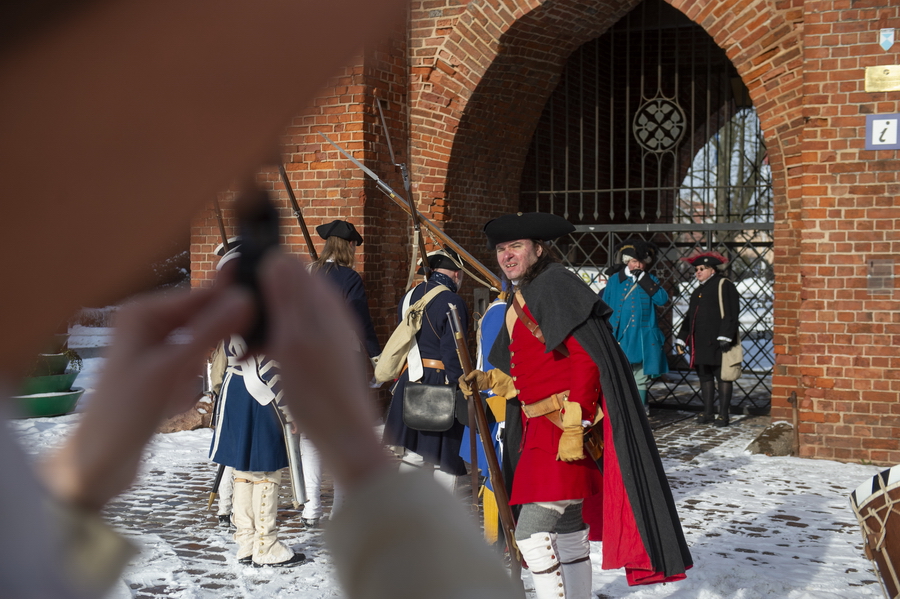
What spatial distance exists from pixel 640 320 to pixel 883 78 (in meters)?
3.54

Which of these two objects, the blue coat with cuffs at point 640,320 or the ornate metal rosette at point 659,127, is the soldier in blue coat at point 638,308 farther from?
the ornate metal rosette at point 659,127

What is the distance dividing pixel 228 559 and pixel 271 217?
4430 mm

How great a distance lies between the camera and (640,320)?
9.07 metres

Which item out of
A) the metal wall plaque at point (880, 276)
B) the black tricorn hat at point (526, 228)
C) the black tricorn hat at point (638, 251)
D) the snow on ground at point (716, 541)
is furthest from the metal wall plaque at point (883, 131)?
the black tricorn hat at point (526, 228)

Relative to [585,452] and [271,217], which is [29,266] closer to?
[271,217]

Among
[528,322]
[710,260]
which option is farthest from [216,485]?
[710,260]

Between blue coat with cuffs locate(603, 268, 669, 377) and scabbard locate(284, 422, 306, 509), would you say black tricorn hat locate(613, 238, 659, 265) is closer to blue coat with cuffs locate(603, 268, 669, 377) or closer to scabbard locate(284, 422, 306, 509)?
blue coat with cuffs locate(603, 268, 669, 377)

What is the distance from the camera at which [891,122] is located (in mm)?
6336

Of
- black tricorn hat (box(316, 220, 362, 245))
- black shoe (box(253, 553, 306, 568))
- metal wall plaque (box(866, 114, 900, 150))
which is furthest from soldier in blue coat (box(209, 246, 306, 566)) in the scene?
metal wall plaque (box(866, 114, 900, 150))

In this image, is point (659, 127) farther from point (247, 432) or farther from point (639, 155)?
point (247, 432)

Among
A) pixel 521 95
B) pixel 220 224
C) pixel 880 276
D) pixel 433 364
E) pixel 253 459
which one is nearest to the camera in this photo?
pixel 220 224

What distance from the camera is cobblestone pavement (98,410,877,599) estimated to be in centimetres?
414

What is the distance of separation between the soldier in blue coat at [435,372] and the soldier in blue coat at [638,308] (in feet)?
13.5

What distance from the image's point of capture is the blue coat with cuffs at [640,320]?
8984 mm
